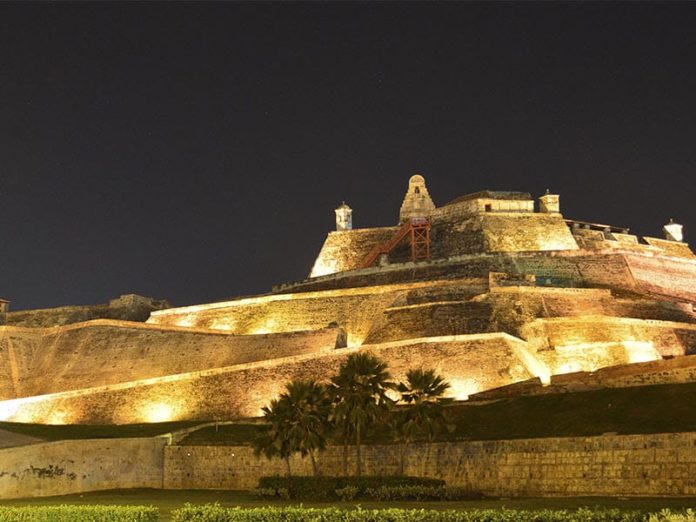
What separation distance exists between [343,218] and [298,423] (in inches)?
1833

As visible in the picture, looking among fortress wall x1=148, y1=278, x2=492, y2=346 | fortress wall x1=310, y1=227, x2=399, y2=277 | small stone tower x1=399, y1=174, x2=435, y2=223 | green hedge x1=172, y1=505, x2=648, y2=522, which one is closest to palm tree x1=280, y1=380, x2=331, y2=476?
green hedge x1=172, y1=505, x2=648, y2=522

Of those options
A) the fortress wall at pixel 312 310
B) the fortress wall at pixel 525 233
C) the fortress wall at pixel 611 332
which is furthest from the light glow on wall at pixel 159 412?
the fortress wall at pixel 525 233

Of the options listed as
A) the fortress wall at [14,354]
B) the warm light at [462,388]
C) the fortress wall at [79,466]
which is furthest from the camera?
the fortress wall at [14,354]

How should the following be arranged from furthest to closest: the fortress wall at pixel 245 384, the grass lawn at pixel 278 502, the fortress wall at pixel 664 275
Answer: the fortress wall at pixel 664 275 < the fortress wall at pixel 245 384 < the grass lawn at pixel 278 502

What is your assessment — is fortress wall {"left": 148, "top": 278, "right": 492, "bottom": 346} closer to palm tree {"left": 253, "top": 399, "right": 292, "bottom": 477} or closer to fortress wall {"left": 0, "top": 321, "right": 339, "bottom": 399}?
fortress wall {"left": 0, "top": 321, "right": 339, "bottom": 399}

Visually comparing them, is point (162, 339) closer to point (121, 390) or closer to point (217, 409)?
point (121, 390)

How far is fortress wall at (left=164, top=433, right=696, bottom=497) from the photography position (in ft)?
85.6

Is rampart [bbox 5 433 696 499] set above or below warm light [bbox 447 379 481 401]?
below

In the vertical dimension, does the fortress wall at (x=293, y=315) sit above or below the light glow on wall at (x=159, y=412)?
above

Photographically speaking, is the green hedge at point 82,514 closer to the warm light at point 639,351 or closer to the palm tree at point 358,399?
the palm tree at point 358,399

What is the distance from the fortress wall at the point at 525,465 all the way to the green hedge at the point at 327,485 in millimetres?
1564

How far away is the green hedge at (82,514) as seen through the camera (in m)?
20.5

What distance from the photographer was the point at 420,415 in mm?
31922

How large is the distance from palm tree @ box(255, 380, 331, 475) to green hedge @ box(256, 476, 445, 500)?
1.43 meters
